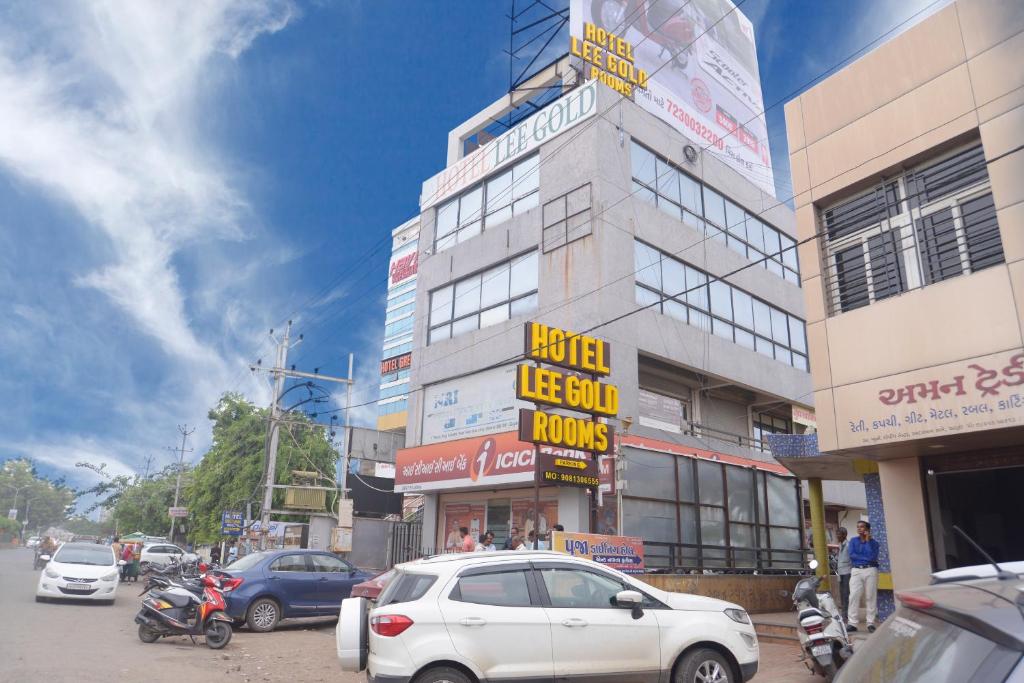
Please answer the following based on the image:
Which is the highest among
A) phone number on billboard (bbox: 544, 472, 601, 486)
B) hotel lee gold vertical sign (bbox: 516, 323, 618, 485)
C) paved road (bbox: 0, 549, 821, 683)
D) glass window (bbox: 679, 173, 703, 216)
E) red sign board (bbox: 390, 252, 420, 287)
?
red sign board (bbox: 390, 252, 420, 287)

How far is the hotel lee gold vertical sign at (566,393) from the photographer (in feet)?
54.9

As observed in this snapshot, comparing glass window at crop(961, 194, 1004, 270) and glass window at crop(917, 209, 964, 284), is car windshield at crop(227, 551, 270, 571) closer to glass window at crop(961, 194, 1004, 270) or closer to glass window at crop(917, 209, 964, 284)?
glass window at crop(917, 209, 964, 284)

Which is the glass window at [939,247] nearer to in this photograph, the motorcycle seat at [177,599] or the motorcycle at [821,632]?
the motorcycle at [821,632]

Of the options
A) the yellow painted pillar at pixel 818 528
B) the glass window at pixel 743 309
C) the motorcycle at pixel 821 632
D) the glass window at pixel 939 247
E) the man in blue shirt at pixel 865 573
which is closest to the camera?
the motorcycle at pixel 821 632

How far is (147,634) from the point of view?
12484mm

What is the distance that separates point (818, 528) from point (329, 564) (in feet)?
36.9

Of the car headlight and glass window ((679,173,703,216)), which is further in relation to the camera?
glass window ((679,173,703,216))

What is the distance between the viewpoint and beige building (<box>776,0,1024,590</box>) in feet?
33.1

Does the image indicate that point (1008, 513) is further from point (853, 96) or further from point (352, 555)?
point (352, 555)

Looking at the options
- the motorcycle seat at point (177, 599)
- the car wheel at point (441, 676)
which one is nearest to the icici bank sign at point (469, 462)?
the motorcycle seat at point (177, 599)

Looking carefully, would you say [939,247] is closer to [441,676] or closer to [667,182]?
[441,676]

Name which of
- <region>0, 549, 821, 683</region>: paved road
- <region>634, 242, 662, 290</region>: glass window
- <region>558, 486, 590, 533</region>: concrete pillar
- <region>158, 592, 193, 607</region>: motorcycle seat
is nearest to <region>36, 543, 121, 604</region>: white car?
<region>0, 549, 821, 683</region>: paved road

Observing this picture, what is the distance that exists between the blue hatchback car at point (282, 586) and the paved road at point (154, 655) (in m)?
0.40

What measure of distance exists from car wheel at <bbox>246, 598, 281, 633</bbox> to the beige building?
10769 mm
